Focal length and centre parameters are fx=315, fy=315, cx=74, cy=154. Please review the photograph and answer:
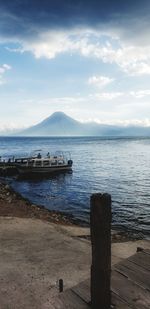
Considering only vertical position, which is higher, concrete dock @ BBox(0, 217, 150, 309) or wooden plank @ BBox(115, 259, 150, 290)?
wooden plank @ BBox(115, 259, 150, 290)

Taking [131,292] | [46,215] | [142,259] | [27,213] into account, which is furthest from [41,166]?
[131,292]

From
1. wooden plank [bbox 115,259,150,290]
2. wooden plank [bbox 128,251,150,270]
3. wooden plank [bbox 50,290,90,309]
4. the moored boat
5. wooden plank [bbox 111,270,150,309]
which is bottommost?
the moored boat

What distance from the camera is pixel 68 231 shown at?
18.9 meters

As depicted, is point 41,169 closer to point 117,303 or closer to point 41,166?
point 41,166

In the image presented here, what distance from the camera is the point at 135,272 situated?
26.8 ft

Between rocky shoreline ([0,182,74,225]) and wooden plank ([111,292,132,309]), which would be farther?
rocky shoreline ([0,182,74,225])

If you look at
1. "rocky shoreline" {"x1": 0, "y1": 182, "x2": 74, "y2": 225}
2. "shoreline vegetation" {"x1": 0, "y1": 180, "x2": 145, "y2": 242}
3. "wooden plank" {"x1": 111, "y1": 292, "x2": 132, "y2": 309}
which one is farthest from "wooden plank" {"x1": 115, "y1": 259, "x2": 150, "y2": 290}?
"rocky shoreline" {"x1": 0, "y1": 182, "x2": 74, "y2": 225}

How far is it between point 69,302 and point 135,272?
2052 mm

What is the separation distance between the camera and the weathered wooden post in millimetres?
6438

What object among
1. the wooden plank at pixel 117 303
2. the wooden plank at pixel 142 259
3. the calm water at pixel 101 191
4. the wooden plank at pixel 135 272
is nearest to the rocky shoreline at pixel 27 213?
the calm water at pixel 101 191

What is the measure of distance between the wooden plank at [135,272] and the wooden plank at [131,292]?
0.52 feet

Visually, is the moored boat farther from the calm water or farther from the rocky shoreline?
the rocky shoreline

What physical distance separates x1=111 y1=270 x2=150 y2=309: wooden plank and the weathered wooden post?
19.8 inches

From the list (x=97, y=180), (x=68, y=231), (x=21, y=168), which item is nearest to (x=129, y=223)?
(x=68, y=231)
